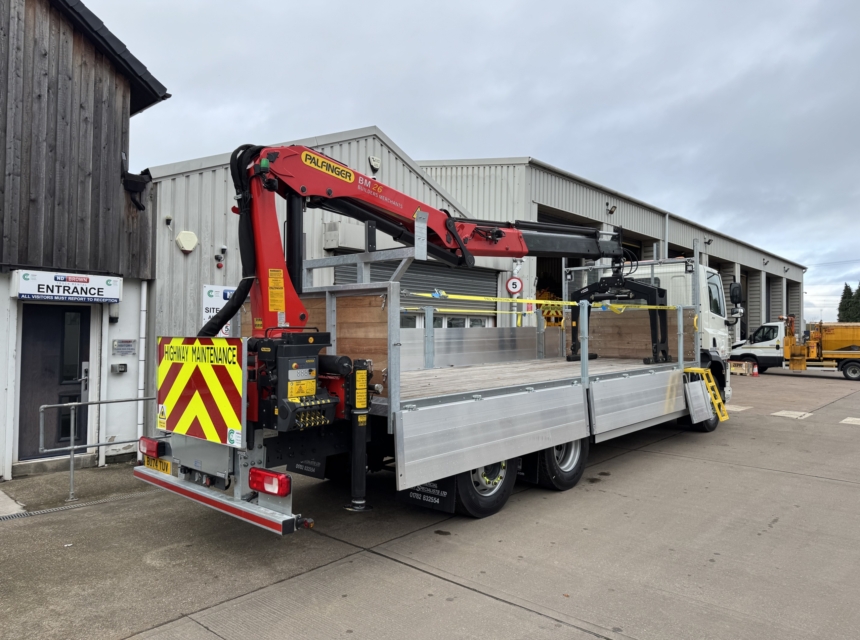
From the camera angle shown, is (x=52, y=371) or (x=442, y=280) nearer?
(x=52, y=371)

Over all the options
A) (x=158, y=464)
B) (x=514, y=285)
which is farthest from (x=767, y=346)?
(x=158, y=464)

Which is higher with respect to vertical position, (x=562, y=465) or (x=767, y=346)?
(x=767, y=346)

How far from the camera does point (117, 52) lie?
25.6ft

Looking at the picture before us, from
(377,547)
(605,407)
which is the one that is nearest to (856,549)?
(605,407)

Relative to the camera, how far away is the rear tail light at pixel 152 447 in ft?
15.5

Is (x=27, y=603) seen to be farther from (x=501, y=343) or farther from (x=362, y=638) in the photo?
(x=501, y=343)

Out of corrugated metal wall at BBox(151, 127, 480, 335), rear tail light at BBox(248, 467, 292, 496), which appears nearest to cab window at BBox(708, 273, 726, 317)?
corrugated metal wall at BBox(151, 127, 480, 335)

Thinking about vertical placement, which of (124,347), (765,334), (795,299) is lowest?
(124,347)

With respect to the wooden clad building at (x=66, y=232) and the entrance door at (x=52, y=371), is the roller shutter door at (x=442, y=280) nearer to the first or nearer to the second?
the wooden clad building at (x=66, y=232)

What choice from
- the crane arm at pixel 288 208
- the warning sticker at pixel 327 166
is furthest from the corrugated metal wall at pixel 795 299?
the warning sticker at pixel 327 166

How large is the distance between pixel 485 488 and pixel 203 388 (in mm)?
2604

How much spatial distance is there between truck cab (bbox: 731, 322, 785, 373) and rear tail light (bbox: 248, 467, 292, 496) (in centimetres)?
2361

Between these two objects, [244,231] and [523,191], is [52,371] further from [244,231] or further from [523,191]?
[523,191]

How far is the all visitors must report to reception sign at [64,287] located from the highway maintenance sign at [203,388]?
3.17m
